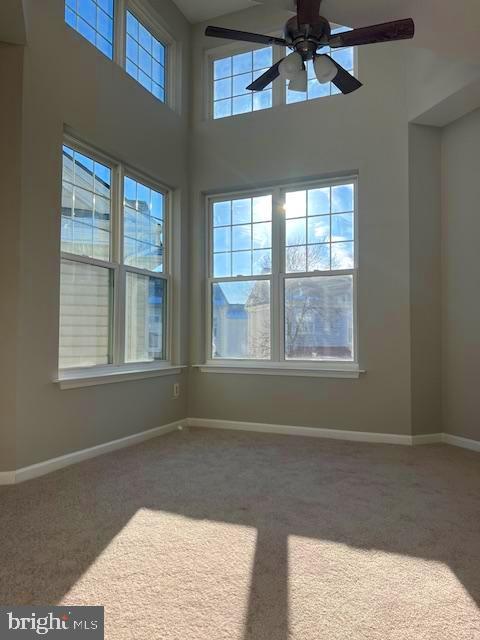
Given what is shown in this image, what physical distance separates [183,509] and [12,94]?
2.92 metres

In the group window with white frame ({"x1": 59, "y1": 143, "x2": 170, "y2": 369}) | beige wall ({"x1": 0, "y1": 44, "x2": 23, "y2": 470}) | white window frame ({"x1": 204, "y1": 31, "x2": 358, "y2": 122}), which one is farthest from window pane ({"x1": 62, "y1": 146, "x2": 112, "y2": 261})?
white window frame ({"x1": 204, "y1": 31, "x2": 358, "y2": 122})

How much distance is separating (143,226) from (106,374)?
5.09ft

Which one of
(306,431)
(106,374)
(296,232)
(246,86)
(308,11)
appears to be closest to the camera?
(308,11)

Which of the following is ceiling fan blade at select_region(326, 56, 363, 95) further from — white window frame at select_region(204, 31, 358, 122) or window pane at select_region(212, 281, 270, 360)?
window pane at select_region(212, 281, 270, 360)

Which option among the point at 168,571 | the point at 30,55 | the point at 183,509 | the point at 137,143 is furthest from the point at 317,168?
the point at 168,571

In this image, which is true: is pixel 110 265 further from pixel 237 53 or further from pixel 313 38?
pixel 237 53

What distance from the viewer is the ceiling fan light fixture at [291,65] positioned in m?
2.84

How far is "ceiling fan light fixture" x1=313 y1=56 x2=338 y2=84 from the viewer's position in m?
2.81

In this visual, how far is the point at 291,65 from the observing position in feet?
9.36

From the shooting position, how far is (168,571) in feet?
6.10

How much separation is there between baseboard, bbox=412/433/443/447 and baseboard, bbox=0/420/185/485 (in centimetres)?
238

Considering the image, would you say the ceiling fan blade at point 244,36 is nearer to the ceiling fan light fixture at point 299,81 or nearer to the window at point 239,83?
the ceiling fan light fixture at point 299,81

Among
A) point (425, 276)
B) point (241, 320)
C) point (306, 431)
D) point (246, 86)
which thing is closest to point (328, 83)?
point (246, 86)

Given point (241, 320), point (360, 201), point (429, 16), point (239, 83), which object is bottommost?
point (241, 320)
